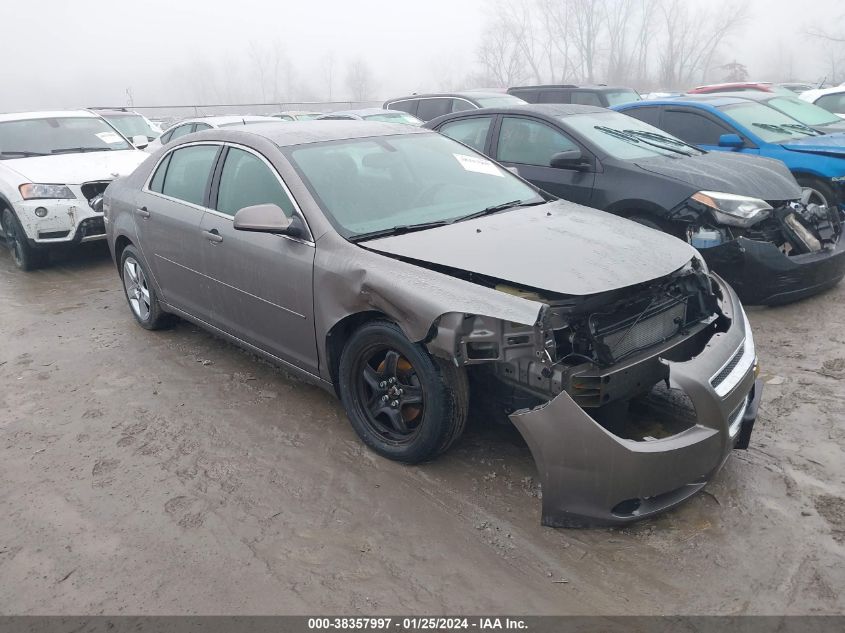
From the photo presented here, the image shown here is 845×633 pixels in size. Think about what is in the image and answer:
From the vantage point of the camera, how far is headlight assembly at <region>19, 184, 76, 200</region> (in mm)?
7199

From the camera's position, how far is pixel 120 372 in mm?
4801

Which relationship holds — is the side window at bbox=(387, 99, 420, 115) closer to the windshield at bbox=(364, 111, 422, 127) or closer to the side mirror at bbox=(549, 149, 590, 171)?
the windshield at bbox=(364, 111, 422, 127)

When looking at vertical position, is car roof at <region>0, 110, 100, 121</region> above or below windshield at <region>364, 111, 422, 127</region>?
above

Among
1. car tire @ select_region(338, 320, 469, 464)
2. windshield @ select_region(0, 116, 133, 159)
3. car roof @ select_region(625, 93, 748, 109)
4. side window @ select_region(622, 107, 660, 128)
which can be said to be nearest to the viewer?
car tire @ select_region(338, 320, 469, 464)

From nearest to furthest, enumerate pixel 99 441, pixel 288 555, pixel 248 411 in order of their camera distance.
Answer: pixel 288 555
pixel 99 441
pixel 248 411

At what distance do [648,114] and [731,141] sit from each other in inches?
49.0

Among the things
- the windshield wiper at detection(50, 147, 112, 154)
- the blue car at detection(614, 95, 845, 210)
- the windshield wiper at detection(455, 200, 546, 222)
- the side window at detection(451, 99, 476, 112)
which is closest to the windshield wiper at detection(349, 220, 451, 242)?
the windshield wiper at detection(455, 200, 546, 222)

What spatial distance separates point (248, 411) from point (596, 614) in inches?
96.4

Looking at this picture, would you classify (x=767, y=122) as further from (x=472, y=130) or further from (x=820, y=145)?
(x=472, y=130)

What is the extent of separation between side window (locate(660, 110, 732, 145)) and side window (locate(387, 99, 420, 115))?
257 inches

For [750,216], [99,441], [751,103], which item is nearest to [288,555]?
[99,441]

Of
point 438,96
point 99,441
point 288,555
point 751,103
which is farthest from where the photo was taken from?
point 438,96

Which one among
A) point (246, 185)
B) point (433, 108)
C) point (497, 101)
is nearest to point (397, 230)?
point (246, 185)
